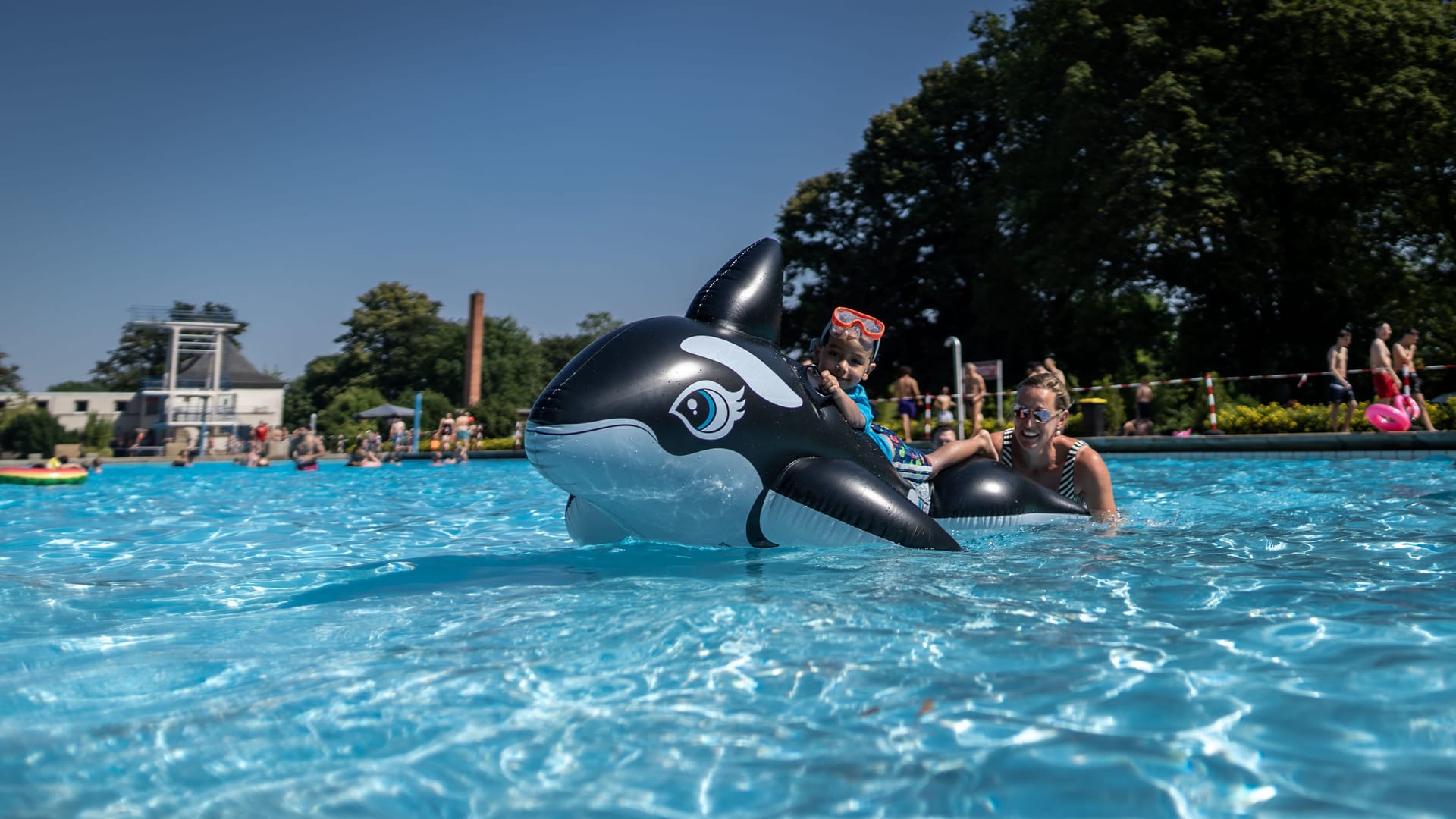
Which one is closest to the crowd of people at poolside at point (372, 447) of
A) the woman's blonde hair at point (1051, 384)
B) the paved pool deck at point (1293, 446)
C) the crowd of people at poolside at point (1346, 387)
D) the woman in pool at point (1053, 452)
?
the crowd of people at poolside at point (1346, 387)

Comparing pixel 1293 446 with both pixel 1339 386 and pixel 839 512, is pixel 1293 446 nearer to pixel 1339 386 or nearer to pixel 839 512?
pixel 1339 386

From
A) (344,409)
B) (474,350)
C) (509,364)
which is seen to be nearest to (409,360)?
(509,364)

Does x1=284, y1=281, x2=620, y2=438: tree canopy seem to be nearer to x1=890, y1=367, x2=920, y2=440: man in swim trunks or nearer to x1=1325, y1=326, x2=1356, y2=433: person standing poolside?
x1=890, y1=367, x2=920, y2=440: man in swim trunks

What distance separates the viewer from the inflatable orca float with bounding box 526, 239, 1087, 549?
158 inches

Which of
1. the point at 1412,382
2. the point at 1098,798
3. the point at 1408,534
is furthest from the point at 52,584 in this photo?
the point at 1412,382

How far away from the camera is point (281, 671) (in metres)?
2.69

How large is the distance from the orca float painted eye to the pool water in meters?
0.68

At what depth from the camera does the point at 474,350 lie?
169 ft

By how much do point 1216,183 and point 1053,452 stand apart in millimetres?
20543

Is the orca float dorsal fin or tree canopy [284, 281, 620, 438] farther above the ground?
tree canopy [284, 281, 620, 438]

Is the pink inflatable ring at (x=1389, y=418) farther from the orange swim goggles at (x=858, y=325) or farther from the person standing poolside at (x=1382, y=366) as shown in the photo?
the orange swim goggles at (x=858, y=325)

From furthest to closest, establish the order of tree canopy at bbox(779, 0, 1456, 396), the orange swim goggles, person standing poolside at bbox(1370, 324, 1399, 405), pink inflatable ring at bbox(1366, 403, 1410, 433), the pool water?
tree canopy at bbox(779, 0, 1456, 396), person standing poolside at bbox(1370, 324, 1399, 405), pink inflatable ring at bbox(1366, 403, 1410, 433), the orange swim goggles, the pool water

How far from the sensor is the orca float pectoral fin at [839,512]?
4238 millimetres

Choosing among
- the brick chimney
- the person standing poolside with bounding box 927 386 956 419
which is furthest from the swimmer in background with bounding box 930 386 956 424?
the brick chimney
